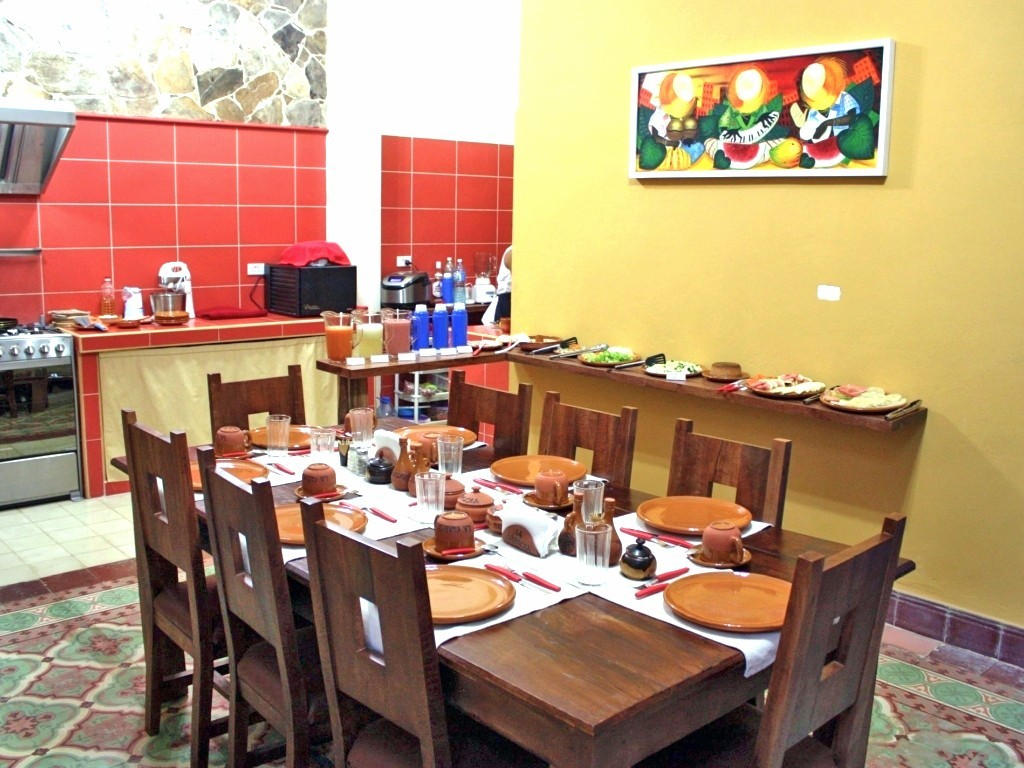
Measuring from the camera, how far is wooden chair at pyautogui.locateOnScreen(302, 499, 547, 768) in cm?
172

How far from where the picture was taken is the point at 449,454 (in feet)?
9.18

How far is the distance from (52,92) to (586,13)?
110 inches

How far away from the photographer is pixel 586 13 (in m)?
4.38

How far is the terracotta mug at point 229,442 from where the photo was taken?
298 centimetres

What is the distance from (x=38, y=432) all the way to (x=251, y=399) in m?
2.06

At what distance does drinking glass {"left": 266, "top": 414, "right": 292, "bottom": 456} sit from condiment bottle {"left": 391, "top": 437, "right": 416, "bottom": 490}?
49 cm

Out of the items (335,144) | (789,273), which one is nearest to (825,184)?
(789,273)

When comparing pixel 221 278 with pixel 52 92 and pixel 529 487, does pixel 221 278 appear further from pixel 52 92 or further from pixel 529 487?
pixel 529 487

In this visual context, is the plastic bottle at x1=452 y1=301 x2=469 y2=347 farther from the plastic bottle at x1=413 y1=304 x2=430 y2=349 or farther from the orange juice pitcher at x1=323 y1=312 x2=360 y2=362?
the orange juice pitcher at x1=323 y1=312 x2=360 y2=362

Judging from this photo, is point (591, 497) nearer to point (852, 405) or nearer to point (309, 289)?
point (852, 405)

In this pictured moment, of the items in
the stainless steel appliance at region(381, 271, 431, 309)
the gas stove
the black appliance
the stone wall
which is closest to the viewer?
the gas stove

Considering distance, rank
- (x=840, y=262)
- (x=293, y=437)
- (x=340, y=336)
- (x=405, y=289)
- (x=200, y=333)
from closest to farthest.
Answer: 1. (x=293, y=437)
2. (x=840, y=262)
3. (x=340, y=336)
4. (x=200, y=333)
5. (x=405, y=289)

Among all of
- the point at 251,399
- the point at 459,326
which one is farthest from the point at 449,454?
the point at 459,326

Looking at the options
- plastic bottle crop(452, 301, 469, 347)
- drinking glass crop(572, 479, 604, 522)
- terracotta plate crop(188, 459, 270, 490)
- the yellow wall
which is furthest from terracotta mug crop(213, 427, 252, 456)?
the yellow wall
